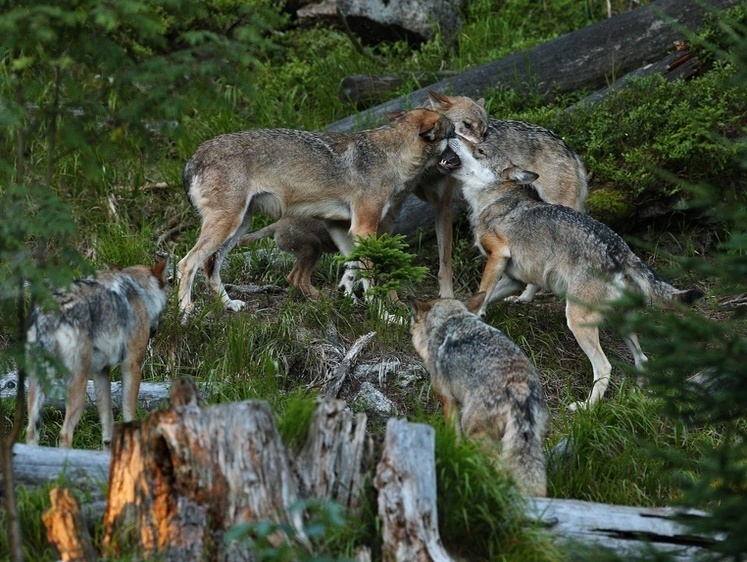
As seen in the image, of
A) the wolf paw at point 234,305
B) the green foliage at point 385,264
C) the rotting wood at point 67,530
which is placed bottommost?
the rotting wood at point 67,530

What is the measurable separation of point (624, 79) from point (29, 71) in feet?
23.7

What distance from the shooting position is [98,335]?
6.71 metres

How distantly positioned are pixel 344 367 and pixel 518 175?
2.64m

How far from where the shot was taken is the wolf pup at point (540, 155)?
1023 centimetres

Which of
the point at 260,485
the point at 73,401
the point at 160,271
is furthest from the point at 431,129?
the point at 260,485

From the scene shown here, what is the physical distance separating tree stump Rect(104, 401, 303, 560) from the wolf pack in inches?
64.6

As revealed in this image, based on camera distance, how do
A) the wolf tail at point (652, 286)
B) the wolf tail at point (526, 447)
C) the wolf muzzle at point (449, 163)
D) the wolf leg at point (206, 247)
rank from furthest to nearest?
the wolf muzzle at point (449, 163) < the wolf leg at point (206, 247) < the wolf tail at point (652, 286) < the wolf tail at point (526, 447)

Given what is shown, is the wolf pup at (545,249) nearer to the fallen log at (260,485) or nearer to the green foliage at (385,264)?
the green foliage at (385,264)

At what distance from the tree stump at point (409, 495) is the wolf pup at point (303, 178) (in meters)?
4.39

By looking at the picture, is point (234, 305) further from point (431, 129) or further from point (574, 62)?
point (574, 62)

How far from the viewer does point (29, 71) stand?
235 inches

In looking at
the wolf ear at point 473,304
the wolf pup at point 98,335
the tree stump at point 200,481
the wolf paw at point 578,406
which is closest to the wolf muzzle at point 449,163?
the wolf ear at point 473,304

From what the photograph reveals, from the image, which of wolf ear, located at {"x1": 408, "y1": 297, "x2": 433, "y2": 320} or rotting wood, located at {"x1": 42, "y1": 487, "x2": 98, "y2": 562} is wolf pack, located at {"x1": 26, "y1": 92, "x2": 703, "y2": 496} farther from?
rotting wood, located at {"x1": 42, "y1": 487, "x2": 98, "y2": 562}

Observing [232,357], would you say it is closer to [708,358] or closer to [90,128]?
[90,128]
